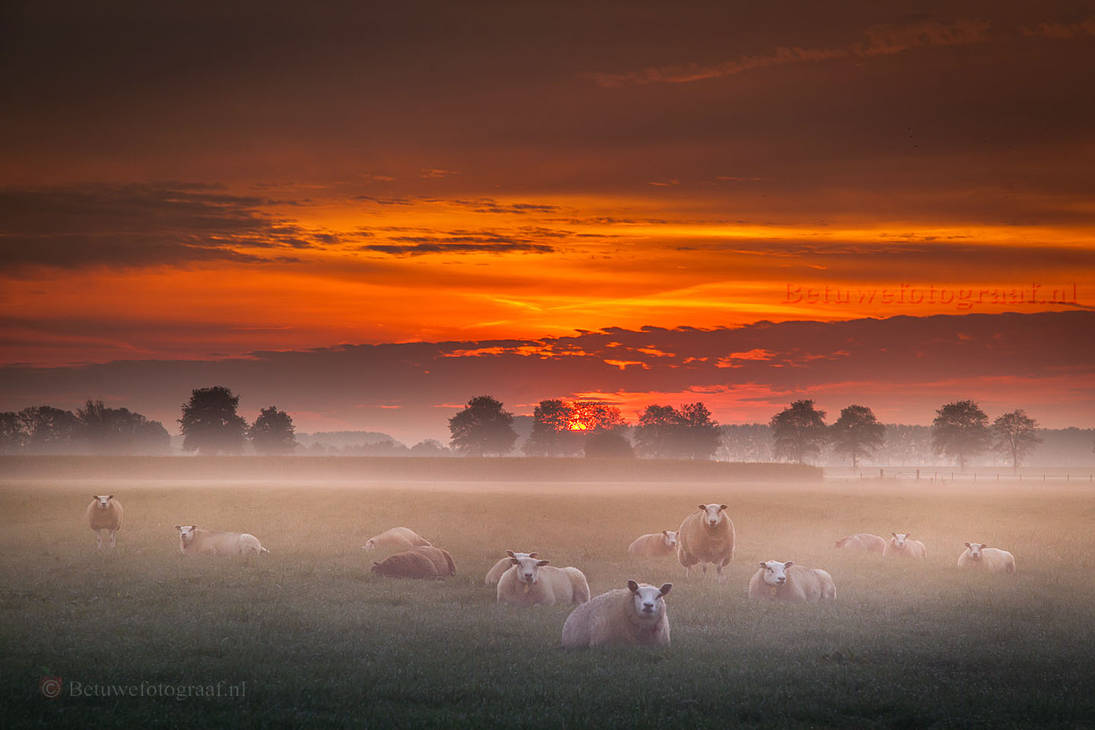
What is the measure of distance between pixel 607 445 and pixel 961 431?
57.3 metres

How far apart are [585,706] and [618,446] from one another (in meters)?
133

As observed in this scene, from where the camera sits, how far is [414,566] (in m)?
24.6

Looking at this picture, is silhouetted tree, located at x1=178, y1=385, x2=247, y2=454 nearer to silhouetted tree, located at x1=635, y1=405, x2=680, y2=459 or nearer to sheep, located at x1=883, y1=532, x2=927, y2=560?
silhouetted tree, located at x1=635, y1=405, x2=680, y2=459

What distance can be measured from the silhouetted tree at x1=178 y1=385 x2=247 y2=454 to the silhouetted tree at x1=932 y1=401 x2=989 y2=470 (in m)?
111

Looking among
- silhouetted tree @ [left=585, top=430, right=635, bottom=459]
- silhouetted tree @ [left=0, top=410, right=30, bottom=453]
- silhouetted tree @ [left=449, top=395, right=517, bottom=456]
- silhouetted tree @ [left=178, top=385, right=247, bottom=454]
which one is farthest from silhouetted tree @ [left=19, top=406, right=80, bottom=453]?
silhouetted tree @ [left=585, top=430, right=635, bottom=459]

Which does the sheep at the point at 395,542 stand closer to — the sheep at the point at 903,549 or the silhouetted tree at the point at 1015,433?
the sheep at the point at 903,549

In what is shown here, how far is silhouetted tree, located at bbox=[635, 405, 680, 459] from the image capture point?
158500mm

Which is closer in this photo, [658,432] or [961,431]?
[961,431]

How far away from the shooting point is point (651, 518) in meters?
47.7

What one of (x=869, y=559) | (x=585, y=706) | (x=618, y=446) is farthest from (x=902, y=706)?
(x=618, y=446)

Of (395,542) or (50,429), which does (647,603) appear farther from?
(50,429)

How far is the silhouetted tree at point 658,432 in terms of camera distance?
158 metres

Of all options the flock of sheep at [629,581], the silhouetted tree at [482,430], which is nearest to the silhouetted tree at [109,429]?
the silhouetted tree at [482,430]

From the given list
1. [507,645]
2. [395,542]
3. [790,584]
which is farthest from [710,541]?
[507,645]
